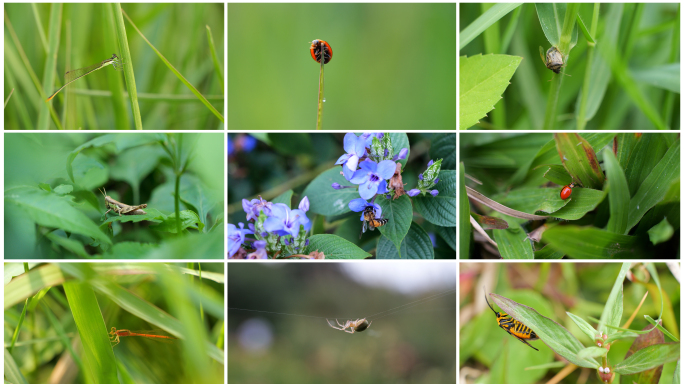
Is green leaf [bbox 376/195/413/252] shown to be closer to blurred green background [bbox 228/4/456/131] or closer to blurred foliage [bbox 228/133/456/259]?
blurred foliage [bbox 228/133/456/259]

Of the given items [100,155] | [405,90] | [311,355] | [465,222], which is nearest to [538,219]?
[465,222]

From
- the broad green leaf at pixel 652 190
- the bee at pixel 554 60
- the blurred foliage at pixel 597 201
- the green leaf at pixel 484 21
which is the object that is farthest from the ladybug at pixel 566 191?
the green leaf at pixel 484 21

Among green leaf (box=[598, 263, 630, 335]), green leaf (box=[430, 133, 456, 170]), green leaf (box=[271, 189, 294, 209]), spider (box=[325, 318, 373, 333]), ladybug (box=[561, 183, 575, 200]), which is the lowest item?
spider (box=[325, 318, 373, 333])

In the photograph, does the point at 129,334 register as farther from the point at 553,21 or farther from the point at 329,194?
the point at 553,21

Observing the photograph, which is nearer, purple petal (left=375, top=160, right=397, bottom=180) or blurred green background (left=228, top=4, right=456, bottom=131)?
purple petal (left=375, top=160, right=397, bottom=180)

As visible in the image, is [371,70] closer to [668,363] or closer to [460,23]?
[460,23]

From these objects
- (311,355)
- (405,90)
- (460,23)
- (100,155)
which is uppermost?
(460,23)

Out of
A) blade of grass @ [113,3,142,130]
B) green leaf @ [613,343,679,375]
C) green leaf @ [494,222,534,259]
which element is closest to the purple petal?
green leaf @ [494,222,534,259]

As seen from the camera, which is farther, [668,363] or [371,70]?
[371,70]
